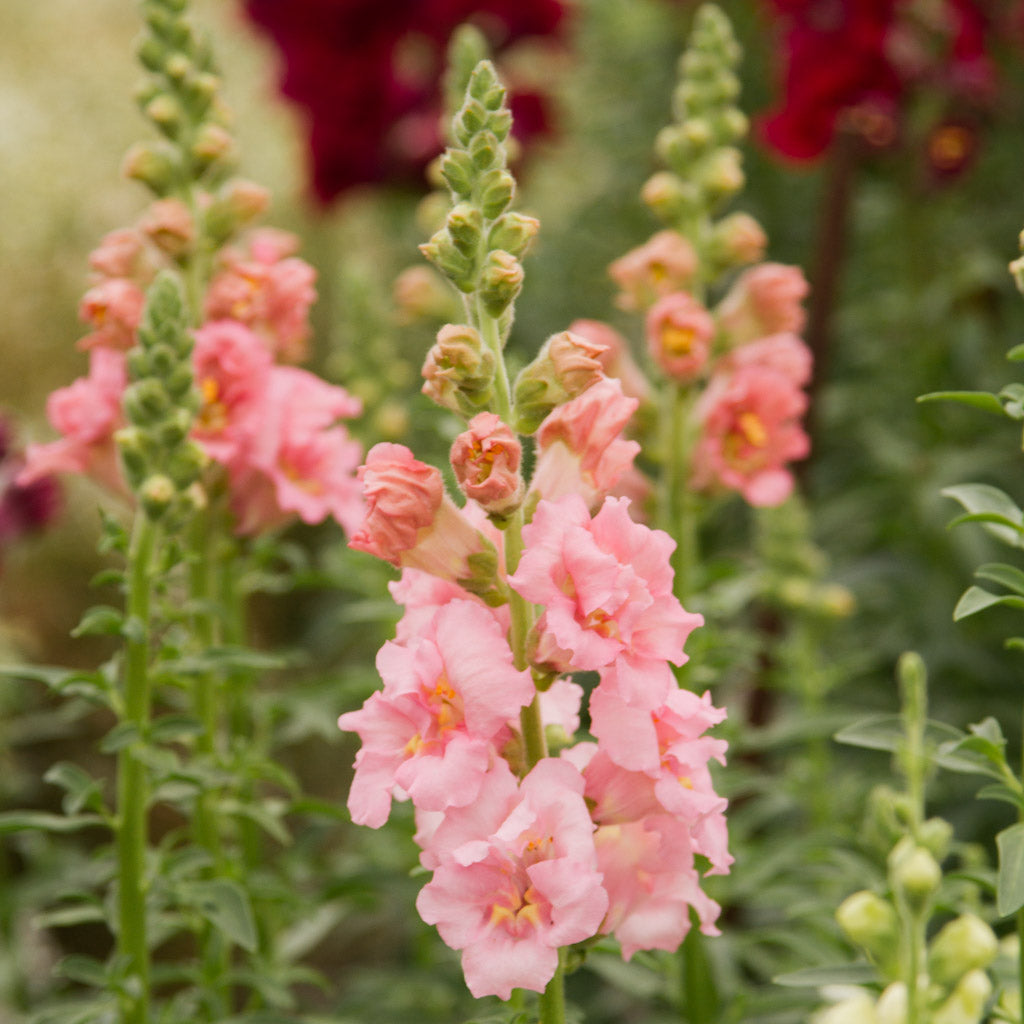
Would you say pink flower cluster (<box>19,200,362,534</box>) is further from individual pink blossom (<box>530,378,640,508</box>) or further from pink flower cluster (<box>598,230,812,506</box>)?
individual pink blossom (<box>530,378,640,508</box>)

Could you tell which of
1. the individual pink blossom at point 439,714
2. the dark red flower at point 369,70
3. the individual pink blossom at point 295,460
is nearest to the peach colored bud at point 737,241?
the individual pink blossom at point 295,460

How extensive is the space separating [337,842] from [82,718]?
85cm

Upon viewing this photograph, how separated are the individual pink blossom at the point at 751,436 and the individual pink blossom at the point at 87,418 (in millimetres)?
928

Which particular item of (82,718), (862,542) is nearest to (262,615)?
(82,718)

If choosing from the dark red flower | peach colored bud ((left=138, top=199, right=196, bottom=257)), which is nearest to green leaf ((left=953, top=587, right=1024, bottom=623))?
peach colored bud ((left=138, top=199, right=196, bottom=257))

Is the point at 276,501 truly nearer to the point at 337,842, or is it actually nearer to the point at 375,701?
the point at 375,701

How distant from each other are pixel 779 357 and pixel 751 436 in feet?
0.49

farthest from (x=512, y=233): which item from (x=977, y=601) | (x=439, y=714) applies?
(x=977, y=601)

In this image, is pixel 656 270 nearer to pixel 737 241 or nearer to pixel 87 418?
pixel 737 241

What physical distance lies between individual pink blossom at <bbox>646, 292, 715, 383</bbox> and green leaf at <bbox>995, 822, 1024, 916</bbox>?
3.06ft

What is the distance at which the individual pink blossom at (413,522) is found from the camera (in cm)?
118

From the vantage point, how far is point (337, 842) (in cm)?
381

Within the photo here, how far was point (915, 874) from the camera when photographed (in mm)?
1095

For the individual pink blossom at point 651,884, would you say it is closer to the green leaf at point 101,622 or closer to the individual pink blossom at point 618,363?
the green leaf at point 101,622
